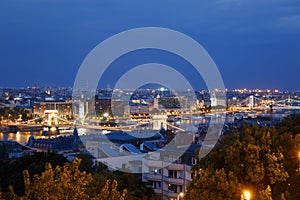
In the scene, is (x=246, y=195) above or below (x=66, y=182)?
below

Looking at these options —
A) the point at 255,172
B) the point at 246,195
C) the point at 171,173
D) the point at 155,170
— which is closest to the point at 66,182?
the point at 246,195

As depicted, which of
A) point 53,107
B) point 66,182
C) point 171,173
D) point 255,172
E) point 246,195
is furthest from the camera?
point 53,107

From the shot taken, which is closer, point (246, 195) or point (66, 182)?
point (66, 182)

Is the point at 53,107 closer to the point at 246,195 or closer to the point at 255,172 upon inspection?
the point at 255,172

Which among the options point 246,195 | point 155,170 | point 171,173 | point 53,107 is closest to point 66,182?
point 246,195

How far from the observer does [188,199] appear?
2988 mm

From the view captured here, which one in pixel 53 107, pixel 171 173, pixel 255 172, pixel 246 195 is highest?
pixel 53 107

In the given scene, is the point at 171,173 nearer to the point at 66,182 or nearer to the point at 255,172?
the point at 255,172

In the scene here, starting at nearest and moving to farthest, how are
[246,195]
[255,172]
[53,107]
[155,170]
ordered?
[246,195], [255,172], [155,170], [53,107]

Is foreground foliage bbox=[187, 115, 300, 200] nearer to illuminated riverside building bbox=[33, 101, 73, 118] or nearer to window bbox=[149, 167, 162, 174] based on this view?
window bbox=[149, 167, 162, 174]

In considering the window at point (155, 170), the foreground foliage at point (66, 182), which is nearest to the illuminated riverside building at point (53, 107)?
the window at point (155, 170)

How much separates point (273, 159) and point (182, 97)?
→ 25.9m

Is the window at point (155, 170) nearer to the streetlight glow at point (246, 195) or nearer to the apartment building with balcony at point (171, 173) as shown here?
the apartment building with balcony at point (171, 173)

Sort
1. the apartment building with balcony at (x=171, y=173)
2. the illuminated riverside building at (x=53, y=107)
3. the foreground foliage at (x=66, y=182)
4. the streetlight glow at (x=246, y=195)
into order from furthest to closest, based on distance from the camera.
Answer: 1. the illuminated riverside building at (x=53, y=107)
2. the apartment building with balcony at (x=171, y=173)
3. the streetlight glow at (x=246, y=195)
4. the foreground foliage at (x=66, y=182)
